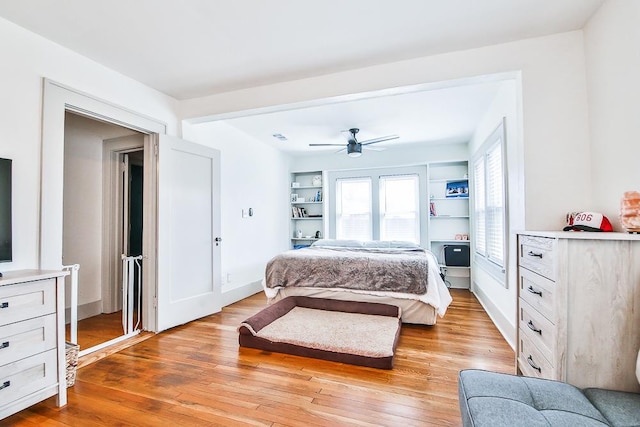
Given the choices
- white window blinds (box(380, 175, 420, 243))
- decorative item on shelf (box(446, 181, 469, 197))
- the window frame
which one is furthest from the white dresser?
decorative item on shelf (box(446, 181, 469, 197))

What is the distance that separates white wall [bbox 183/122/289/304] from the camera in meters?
4.30

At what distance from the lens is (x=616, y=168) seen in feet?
6.10

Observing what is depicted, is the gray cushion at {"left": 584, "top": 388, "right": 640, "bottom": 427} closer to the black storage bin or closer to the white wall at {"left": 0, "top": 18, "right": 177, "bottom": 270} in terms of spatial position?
the white wall at {"left": 0, "top": 18, "right": 177, "bottom": 270}

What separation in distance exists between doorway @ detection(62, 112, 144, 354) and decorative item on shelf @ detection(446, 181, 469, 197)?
16.1 feet

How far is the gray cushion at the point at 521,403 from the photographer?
1.03m

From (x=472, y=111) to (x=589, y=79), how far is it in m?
1.74

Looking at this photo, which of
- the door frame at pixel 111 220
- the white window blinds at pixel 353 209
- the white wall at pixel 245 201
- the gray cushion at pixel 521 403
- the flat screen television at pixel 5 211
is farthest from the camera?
the white window blinds at pixel 353 209

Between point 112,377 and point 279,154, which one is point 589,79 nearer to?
point 112,377

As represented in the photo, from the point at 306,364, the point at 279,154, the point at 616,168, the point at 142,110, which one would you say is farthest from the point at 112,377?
the point at 279,154

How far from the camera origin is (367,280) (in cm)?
348

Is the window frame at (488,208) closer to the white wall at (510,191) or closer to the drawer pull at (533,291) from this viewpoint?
the white wall at (510,191)

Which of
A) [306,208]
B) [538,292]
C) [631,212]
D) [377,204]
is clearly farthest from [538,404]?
[306,208]

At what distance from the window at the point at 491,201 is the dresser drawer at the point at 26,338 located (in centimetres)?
382

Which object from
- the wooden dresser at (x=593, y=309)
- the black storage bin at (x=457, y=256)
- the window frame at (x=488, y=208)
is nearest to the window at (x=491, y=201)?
the window frame at (x=488, y=208)
